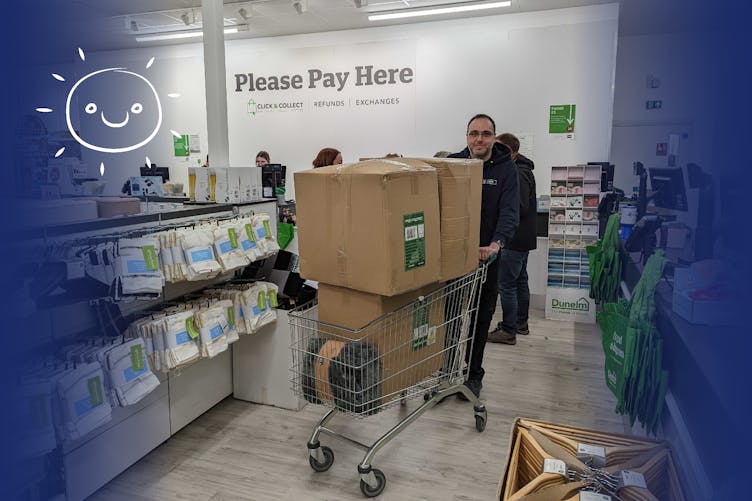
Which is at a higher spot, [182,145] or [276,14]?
[276,14]

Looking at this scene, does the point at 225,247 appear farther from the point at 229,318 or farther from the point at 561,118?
the point at 561,118

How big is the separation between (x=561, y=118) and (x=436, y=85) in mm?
1662

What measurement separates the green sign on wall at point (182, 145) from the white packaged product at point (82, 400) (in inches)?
266

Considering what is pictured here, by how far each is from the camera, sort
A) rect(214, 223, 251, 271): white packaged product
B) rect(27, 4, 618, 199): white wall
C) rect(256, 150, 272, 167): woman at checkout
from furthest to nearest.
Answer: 1. rect(256, 150, 272, 167): woman at checkout
2. rect(27, 4, 618, 199): white wall
3. rect(214, 223, 251, 271): white packaged product

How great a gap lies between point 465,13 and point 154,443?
5924 mm

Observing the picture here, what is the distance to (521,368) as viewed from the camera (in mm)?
4094

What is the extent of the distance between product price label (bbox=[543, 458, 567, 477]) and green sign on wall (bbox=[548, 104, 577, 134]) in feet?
18.7

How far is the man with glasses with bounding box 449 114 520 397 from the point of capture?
325 cm

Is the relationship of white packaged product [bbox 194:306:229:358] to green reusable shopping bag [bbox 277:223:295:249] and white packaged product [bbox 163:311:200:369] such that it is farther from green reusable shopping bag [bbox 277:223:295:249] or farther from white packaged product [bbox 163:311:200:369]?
green reusable shopping bag [bbox 277:223:295:249]

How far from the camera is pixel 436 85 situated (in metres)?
6.91

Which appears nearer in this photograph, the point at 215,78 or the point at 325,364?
the point at 325,364

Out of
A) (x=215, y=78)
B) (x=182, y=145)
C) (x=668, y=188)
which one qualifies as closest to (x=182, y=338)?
(x=215, y=78)

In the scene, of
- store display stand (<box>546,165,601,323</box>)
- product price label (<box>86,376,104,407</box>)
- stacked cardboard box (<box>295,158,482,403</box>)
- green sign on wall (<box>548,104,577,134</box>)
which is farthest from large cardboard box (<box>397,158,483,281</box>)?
green sign on wall (<box>548,104,577,134</box>)

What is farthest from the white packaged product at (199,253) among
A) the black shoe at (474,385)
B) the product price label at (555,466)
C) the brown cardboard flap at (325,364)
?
the product price label at (555,466)
